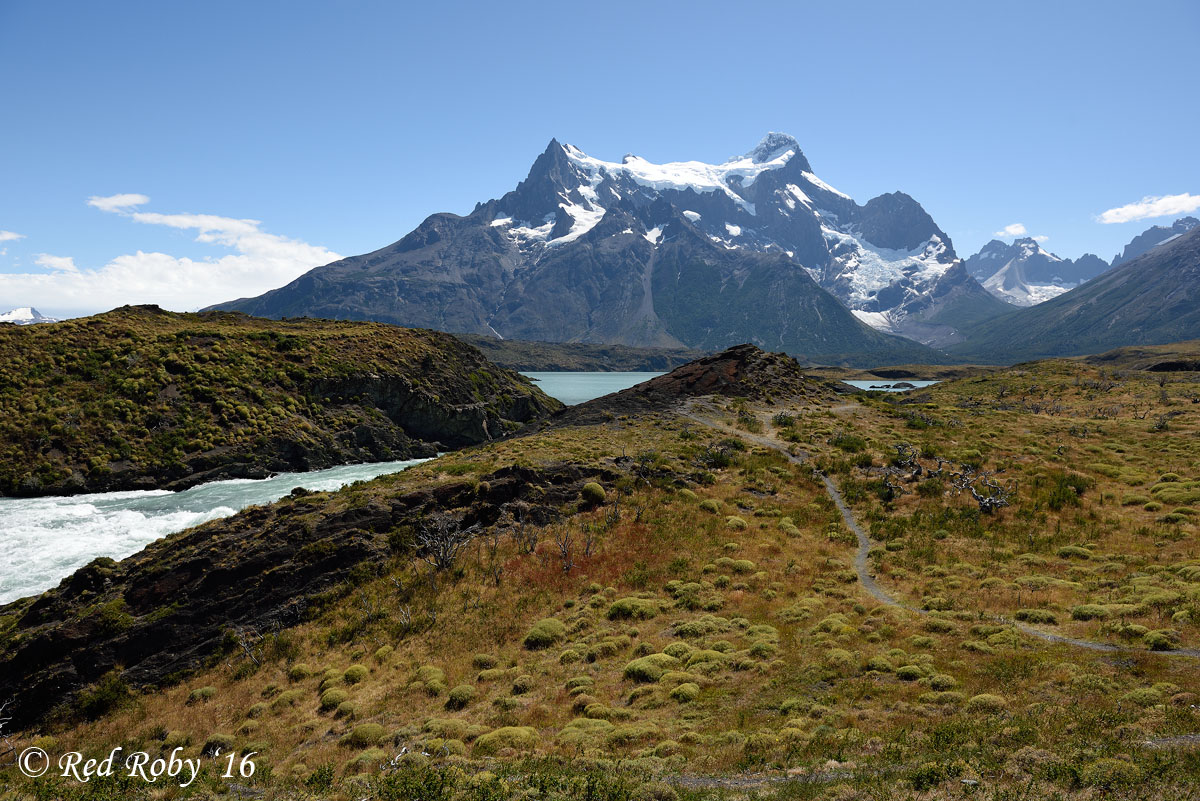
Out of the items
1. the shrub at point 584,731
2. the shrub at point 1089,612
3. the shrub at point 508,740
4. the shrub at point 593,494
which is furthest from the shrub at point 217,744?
the shrub at point 1089,612

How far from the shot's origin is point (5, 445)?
207 ft

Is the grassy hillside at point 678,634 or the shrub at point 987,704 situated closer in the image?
the grassy hillside at point 678,634

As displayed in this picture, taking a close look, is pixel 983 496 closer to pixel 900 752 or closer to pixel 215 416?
pixel 900 752

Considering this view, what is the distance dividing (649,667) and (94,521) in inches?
2291

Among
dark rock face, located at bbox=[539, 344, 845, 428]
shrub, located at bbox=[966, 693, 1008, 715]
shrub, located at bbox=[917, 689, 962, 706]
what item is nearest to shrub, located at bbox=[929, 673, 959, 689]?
shrub, located at bbox=[917, 689, 962, 706]

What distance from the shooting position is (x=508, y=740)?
19.9m

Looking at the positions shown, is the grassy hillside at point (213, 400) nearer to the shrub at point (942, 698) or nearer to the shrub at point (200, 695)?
the shrub at point (200, 695)

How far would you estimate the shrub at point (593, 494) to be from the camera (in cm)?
4406

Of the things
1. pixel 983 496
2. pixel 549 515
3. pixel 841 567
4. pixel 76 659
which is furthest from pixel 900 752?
pixel 76 659

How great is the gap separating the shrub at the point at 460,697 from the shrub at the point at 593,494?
2046 cm

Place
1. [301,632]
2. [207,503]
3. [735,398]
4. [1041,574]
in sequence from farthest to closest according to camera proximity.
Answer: [735,398] → [207,503] → [301,632] → [1041,574]

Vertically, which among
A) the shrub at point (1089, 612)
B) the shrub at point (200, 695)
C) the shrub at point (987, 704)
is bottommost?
the shrub at point (200, 695)

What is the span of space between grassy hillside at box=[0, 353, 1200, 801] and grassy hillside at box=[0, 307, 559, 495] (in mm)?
36403

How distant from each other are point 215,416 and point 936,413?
92.4 m
